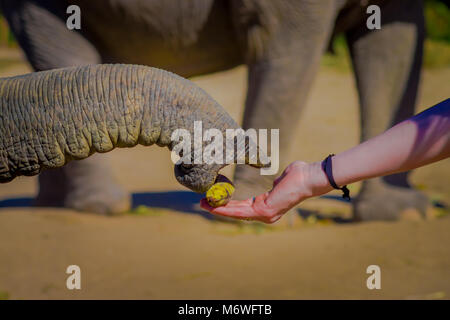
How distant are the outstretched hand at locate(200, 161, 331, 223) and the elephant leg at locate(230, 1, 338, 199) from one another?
54.9 inches

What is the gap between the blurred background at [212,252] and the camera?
2.54 metres

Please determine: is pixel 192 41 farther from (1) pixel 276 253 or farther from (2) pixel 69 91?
(2) pixel 69 91

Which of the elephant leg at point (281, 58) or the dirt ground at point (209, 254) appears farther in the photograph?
the elephant leg at point (281, 58)

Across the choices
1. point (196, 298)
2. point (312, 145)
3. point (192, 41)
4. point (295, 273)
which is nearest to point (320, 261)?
point (295, 273)

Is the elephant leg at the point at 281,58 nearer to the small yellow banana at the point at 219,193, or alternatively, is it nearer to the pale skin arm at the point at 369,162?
the pale skin arm at the point at 369,162

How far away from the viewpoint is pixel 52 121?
5.40 feet

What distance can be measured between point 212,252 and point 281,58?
1002 mm

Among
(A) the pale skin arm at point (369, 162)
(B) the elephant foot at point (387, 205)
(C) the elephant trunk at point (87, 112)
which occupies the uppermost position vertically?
(B) the elephant foot at point (387, 205)

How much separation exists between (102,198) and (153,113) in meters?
2.03

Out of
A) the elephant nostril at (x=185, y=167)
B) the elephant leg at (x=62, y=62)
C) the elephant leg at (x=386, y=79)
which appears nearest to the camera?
the elephant nostril at (x=185, y=167)

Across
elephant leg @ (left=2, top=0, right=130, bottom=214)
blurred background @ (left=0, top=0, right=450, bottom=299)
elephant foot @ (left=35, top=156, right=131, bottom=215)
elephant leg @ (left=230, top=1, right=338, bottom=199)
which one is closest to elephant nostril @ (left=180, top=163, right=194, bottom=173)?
blurred background @ (left=0, top=0, right=450, bottom=299)

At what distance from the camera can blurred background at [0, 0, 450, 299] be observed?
254 cm

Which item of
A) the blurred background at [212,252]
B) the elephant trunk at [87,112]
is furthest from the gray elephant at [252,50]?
the elephant trunk at [87,112]

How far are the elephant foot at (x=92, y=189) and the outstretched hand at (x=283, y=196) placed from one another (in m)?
1.92
